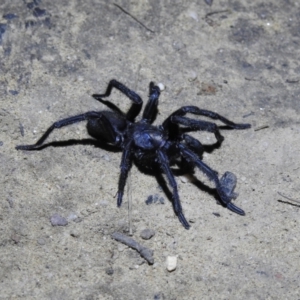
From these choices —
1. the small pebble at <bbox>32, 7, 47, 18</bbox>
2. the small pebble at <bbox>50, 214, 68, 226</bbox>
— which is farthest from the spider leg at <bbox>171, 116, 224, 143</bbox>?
the small pebble at <bbox>32, 7, 47, 18</bbox>

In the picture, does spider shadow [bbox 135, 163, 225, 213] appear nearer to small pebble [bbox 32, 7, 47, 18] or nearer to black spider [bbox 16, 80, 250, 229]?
black spider [bbox 16, 80, 250, 229]

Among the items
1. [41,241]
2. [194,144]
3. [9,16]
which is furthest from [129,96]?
[9,16]

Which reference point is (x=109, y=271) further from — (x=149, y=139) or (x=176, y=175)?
(x=149, y=139)

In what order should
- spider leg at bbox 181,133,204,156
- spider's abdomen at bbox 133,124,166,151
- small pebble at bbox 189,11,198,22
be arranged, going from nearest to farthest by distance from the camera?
spider leg at bbox 181,133,204,156 → spider's abdomen at bbox 133,124,166,151 → small pebble at bbox 189,11,198,22

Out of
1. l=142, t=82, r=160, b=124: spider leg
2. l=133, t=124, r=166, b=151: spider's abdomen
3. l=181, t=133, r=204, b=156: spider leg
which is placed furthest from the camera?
l=142, t=82, r=160, b=124: spider leg

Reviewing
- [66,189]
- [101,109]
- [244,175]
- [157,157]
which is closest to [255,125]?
[244,175]

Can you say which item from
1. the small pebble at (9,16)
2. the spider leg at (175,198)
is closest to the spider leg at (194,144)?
the spider leg at (175,198)

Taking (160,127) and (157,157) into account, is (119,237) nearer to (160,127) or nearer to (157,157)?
(157,157)
